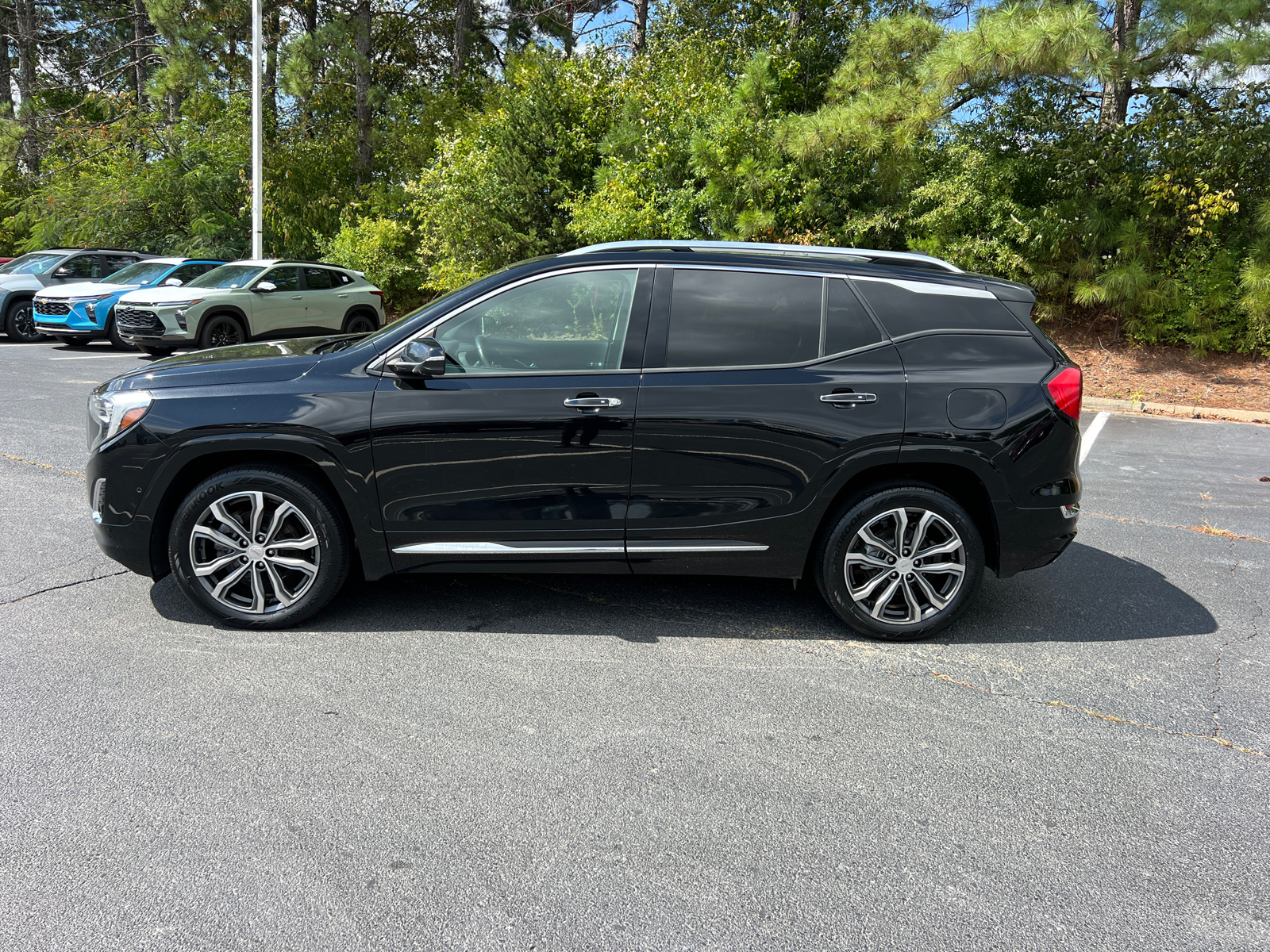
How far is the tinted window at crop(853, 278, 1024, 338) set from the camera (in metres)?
4.50

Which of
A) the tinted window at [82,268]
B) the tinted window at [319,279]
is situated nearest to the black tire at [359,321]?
the tinted window at [319,279]

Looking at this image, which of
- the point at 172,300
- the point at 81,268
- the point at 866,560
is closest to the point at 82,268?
the point at 81,268

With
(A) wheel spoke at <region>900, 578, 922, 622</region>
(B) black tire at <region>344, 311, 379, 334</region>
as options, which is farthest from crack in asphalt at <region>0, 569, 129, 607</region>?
(B) black tire at <region>344, 311, 379, 334</region>

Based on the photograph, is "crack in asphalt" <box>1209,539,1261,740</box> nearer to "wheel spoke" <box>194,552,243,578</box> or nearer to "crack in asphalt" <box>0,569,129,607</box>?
"wheel spoke" <box>194,552,243,578</box>

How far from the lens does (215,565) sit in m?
4.37

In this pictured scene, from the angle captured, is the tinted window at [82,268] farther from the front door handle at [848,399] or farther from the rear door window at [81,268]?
the front door handle at [848,399]

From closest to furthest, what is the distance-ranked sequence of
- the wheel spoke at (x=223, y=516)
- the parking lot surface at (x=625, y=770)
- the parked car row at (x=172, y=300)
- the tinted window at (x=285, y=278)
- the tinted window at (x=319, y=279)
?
the parking lot surface at (x=625, y=770) → the wheel spoke at (x=223, y=516) → the parked car row at (x=172, y=300) → the tinted window at (x=285, y=278) → the tinted window at (x=319, y=279)

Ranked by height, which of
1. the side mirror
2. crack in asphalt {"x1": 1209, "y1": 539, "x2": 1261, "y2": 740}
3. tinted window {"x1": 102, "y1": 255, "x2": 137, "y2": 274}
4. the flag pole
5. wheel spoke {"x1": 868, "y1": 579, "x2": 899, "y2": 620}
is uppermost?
the flag pole

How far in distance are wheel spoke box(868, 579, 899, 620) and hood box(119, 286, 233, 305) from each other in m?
13.5

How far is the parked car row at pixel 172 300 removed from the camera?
49.1 ft

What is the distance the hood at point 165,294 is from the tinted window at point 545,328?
40.3 feet

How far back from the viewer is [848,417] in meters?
4.36

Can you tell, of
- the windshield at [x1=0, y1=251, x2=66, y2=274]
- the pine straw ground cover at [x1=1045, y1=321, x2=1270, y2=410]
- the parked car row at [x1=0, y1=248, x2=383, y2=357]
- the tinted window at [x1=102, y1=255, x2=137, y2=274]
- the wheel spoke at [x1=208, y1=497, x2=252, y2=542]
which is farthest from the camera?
the tinted window at [x1=102, y1=255, x2=137, y2=274]

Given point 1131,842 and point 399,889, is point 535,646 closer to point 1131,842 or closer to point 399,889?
point 399,889
